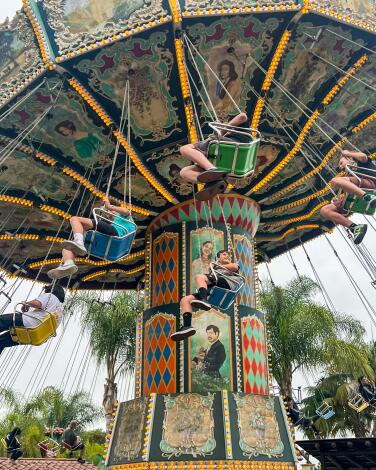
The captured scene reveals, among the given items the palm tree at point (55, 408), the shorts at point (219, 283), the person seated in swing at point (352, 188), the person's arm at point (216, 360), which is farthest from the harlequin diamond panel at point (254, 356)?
the palm tree at point (55, 408)

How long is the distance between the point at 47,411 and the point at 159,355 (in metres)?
18.0

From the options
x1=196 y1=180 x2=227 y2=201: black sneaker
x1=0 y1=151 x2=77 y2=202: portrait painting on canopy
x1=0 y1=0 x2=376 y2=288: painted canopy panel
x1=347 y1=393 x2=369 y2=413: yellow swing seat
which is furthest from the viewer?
x1=347 y1=393 x2=369 y2=413: yellow swing seat

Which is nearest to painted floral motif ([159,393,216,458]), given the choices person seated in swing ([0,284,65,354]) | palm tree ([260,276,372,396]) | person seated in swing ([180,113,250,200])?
person seated in swing ([0,284,65,354])

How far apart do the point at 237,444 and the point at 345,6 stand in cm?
806

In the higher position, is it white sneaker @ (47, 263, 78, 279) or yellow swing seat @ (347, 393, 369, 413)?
yellow swing seat @ (347, 393, 369, 413)

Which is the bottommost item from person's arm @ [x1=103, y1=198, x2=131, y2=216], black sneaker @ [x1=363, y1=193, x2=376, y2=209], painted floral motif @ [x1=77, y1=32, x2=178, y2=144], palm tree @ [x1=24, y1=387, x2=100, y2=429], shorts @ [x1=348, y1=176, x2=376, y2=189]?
black sneaker @ [x1=363, y1=193, x2=376, y2=209]

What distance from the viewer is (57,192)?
12148 mm

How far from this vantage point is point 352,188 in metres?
6.52

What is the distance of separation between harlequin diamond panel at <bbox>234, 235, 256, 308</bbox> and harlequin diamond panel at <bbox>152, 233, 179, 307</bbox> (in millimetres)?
1422

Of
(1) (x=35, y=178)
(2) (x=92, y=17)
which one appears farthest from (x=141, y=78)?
(1) (x=35, y=178)

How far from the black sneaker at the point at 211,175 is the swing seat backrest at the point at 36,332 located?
9.22 ft

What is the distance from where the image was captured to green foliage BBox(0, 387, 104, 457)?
24888mm

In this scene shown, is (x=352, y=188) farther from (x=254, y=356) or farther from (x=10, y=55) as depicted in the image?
(x=10, y=55)

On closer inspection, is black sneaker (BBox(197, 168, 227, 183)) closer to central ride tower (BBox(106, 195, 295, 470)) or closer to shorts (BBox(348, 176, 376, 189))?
shorts (BBox(348, 176, 376, 189))
